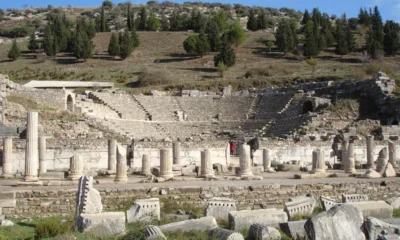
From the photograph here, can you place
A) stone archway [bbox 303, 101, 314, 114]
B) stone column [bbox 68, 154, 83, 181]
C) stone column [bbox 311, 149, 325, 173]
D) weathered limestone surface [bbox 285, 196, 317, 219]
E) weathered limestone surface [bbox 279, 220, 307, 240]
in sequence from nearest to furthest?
weathered limestone surface [bbox 279, 220, 307, 240], weathered limestone surface [bbox 285, 196, 317, 219], stone column [bbox 68, 154, 83, 181], stone column [bbox 311, 149, 325, 173], stone archway [bbox 303, 101, 314, 114]

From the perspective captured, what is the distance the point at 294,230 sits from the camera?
10227 mm

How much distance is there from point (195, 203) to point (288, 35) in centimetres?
6367

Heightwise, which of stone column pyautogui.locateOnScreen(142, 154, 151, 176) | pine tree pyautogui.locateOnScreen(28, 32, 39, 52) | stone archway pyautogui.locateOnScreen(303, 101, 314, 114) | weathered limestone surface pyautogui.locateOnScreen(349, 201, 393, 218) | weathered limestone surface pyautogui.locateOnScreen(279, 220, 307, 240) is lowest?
weathered limestone surface pyautogui.locateOnScreen(279, 220, 307, 240)

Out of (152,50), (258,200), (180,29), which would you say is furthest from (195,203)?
(180,29)

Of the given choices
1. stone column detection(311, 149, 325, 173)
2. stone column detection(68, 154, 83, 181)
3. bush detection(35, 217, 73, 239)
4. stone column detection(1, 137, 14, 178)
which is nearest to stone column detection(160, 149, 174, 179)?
stone column detection(68, 154, 83, 181)

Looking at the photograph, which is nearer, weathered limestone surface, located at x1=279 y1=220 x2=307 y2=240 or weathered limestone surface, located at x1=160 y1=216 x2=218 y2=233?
weathered limestone surface, located at x1=279 y1=220 x2=307 y2=240

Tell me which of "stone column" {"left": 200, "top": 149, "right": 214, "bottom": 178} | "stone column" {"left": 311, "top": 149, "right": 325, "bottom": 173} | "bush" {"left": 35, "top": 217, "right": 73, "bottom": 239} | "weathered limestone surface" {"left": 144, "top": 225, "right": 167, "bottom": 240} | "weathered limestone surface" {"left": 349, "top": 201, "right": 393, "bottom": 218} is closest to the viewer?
"weathered limestone surface" {"left": 144, "top": 225, "right": 167, "bottom": 240}

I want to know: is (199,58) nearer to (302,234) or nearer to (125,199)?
(125,199)

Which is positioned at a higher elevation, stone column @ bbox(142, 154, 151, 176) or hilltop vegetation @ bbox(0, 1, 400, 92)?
hilltop vegetation @ bbox(0, 1, 400, 92)

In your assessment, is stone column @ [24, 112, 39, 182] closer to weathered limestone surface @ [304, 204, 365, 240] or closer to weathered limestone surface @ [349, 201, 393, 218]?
weathered limestone surface @ [349, 201, 393, 218]

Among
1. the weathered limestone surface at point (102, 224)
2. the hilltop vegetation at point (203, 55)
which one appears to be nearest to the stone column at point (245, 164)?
the weathered limestone surface at point (102, 224)

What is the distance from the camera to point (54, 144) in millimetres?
25766

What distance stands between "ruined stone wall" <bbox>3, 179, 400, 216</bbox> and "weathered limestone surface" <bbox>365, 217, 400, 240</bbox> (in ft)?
17.9

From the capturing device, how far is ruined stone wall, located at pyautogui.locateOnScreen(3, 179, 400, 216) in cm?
1427
